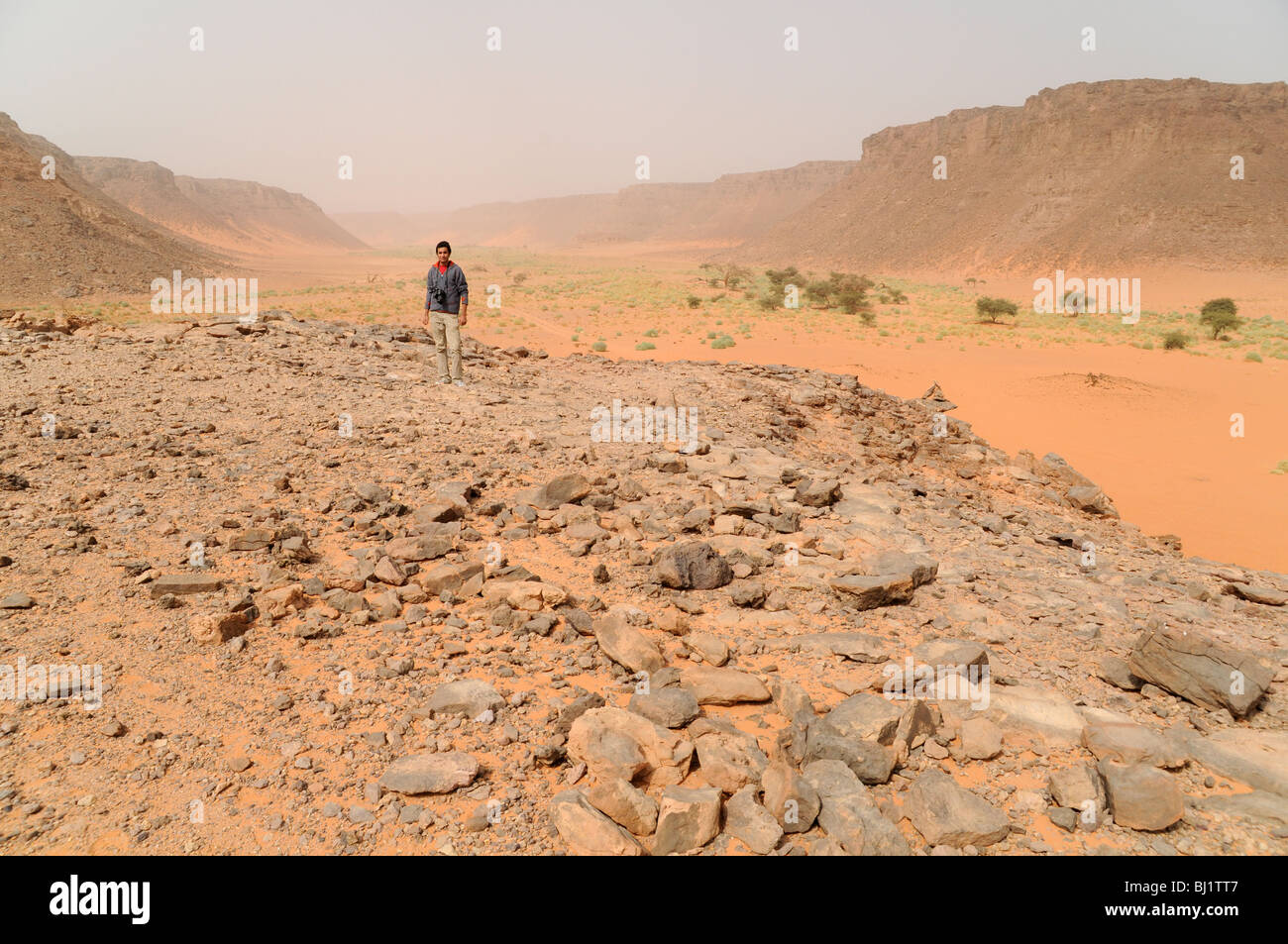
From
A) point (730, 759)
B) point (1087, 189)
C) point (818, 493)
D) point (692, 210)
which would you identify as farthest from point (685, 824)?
point (692, 210)

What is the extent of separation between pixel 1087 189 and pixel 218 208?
12865 cm

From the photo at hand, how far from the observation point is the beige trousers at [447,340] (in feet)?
32.3

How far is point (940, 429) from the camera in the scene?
40.2 feet

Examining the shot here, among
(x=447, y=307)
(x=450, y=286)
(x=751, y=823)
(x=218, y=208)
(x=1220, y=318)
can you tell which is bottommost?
(x=751, y=823)

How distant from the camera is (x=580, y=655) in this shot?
4250 mm

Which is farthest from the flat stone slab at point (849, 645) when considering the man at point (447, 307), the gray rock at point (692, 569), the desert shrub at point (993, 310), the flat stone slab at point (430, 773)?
the desert shrub at point (993, 310)

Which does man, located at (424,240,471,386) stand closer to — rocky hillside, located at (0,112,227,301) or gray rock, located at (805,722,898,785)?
gray rock, located at (805,722,898,785)

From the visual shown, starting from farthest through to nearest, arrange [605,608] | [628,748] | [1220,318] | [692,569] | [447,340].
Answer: [1220,318]
[447,340]
[692,569]
[605,608]
[628,748]

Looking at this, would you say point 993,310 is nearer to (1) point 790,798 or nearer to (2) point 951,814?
(2) point 951,814

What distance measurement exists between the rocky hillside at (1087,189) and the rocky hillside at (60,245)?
212 ft

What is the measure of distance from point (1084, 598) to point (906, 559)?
1.35m

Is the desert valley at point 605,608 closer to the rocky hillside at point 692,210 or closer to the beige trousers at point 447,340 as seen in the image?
the beige trousers at point 447,340

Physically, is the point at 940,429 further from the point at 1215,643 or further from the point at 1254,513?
the point at 1215,643

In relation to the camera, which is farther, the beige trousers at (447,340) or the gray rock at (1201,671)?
the beige trousers at (447,340)
